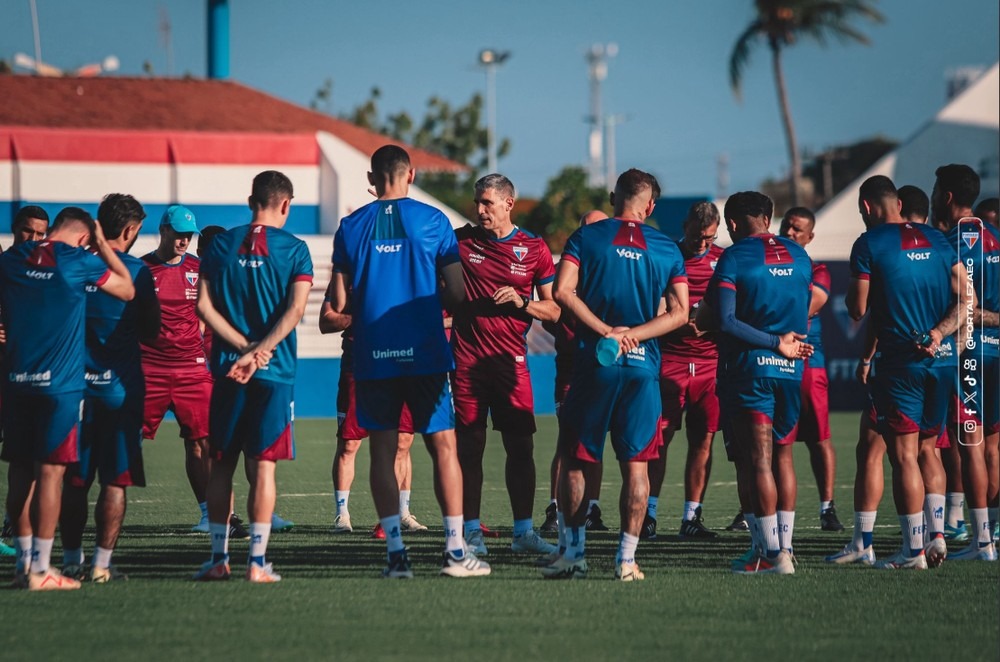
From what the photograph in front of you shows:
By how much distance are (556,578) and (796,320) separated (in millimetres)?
2012

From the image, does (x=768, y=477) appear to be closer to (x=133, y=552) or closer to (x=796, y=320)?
(x=796, y=320)

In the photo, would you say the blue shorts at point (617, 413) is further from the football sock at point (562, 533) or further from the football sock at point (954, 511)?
the football sock at point (954, 511)

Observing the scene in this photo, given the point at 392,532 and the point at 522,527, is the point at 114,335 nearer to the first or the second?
the point at 392,532

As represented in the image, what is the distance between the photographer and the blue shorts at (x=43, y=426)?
694 cm

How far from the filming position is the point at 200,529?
959cm

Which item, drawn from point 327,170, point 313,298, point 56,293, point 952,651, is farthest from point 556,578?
point 327,170

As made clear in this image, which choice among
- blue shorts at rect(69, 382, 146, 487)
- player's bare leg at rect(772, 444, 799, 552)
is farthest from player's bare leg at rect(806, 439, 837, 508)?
blue shorts at rect(69, 382, 146, 487)

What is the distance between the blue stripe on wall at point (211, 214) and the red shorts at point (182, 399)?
2528 cm

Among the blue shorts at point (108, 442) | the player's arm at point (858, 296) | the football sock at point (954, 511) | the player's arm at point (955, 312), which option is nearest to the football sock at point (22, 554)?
the blue shorts at point (108, 442)

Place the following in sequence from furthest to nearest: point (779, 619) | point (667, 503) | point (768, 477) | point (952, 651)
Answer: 1. point (667, 503)
2. point (768, 477)
3. point (779, 619)
4. point (952, 651)

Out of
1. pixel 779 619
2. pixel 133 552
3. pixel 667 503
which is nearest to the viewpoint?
pixel 779 619

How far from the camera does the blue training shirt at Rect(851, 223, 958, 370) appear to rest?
785cm

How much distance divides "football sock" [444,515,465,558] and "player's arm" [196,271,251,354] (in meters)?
1.44

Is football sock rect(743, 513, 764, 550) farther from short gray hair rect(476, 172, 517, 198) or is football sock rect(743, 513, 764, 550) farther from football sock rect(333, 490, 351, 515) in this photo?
football sock rect(333, 490, 351, 515)
